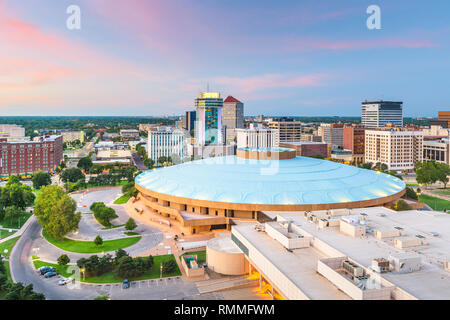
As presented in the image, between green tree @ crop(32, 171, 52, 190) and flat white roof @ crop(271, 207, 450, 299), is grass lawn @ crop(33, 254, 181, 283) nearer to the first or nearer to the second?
flat white roof @ crop(271, 207, 450, 299)

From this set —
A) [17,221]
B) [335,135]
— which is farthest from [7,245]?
[335,135]

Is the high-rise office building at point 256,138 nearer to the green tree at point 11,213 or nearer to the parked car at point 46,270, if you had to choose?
the green tree at point 11,213

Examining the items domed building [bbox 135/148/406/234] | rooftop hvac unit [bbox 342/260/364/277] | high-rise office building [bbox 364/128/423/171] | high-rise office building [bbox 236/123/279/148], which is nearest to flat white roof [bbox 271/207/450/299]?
rooftop hvac unit [bbox 342/260/364/277]

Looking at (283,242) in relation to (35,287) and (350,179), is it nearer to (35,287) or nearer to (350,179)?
(35,287)

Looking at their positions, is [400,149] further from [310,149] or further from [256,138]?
[256,138]

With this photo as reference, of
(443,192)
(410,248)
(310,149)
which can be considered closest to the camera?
(410,248)
